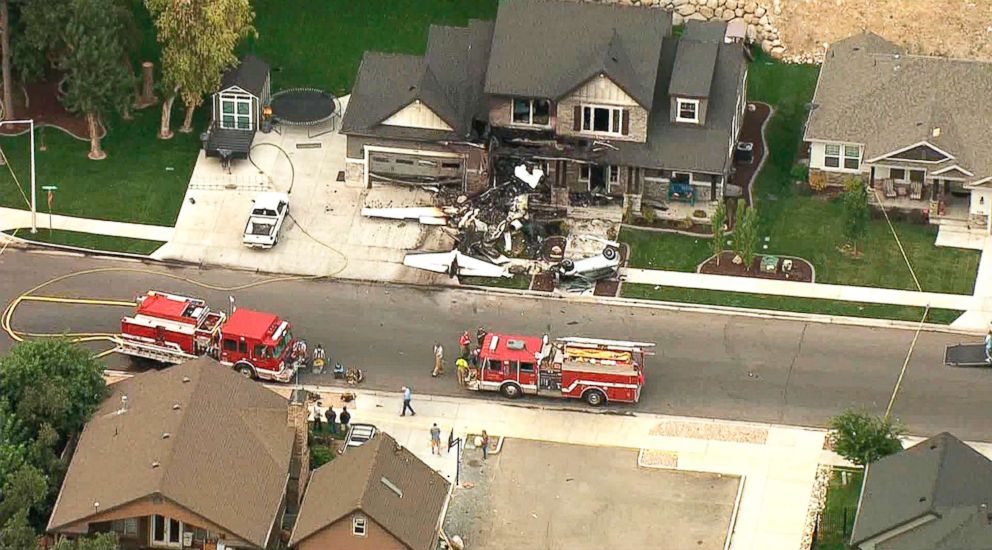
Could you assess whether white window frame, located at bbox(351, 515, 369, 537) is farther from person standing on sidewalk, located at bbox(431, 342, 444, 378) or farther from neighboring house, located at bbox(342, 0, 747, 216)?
neighboring house, located at bbox(342, 0, 747, 216)

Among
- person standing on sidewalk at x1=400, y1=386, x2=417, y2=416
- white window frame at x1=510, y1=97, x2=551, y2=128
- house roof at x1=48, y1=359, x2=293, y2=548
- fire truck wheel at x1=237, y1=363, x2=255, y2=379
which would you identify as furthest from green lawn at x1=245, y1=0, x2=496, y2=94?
house roof at x1=48, y1=359, x2=293, y2=548

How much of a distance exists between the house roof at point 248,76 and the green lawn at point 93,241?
34.4 feet

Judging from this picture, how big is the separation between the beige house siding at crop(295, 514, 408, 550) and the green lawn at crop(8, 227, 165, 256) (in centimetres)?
2418

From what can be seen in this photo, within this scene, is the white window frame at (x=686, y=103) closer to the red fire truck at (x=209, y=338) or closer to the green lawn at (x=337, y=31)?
the green lawn at (x=337, y=31)

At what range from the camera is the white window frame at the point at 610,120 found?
108m

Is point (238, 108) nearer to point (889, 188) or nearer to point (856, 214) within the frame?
point (856, 214)

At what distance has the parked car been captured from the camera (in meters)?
92.9

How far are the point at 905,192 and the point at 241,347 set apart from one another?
32041 mm

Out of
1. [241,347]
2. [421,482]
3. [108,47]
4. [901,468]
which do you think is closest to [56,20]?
[108,47]

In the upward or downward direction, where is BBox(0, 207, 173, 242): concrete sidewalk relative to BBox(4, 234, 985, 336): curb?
upward

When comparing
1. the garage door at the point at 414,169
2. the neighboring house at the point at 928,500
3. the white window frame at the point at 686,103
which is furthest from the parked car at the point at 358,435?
the white window frame at the point at 686,103

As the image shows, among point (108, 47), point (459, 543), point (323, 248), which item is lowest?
point (459, 543)

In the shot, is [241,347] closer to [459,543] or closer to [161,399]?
[161,399]

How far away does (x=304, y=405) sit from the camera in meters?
90.9
